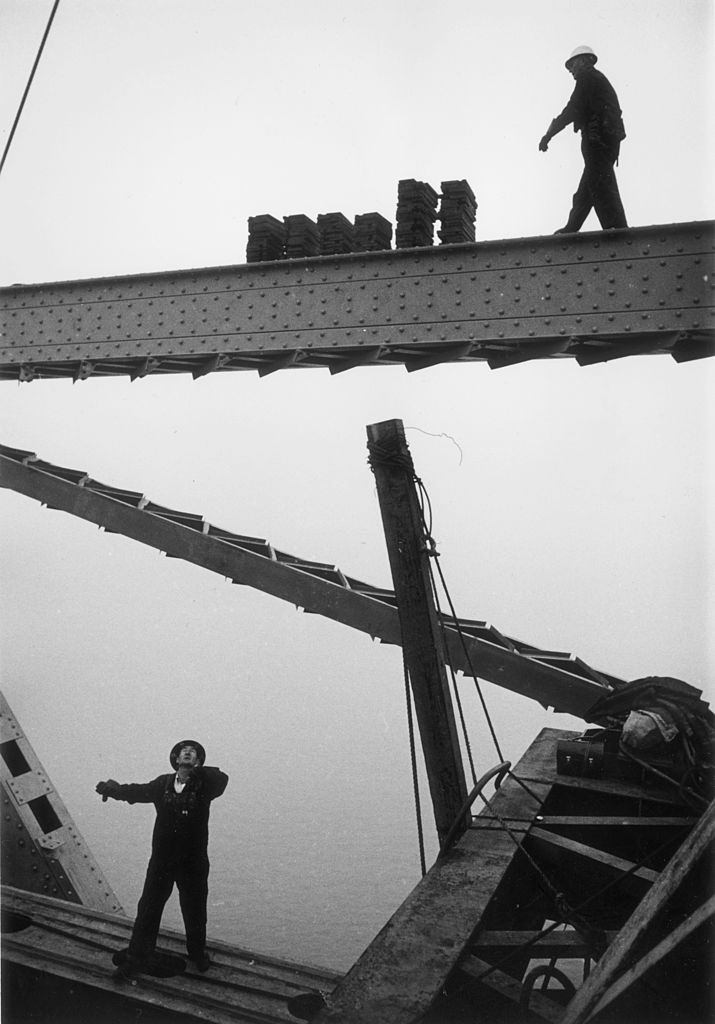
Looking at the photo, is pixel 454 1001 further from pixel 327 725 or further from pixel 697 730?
pixel 327 725

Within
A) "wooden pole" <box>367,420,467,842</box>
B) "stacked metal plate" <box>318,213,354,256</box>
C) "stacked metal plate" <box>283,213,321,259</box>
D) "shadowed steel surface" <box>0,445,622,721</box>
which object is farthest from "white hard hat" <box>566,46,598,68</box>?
"shadowed steel surface" <box>0,445,622,721</box>

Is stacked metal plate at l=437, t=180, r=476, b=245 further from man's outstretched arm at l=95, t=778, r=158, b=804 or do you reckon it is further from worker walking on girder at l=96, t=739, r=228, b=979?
man's outstretched arm at l=95, t=778, r=158, b=804

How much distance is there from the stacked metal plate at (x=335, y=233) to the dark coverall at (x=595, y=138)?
165 centimetres

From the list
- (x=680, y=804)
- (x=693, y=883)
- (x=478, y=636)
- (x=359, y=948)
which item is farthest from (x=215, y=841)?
(x=693, y=883)

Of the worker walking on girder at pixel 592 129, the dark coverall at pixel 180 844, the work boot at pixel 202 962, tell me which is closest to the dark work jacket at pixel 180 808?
the dark coverall at pixel 180 844

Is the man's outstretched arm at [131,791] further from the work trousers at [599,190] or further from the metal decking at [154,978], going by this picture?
the work trousers at [599,190]

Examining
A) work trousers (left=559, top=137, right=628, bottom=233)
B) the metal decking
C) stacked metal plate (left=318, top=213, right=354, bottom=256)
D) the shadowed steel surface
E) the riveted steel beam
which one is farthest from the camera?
the shadowed steel surface

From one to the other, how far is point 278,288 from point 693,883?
16.5ft

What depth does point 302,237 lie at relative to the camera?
6582 millimetres

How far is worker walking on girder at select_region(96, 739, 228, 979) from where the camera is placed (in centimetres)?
470

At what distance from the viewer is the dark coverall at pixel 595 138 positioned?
6.21 metres

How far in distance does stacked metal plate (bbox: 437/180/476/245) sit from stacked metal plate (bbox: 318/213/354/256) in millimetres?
736

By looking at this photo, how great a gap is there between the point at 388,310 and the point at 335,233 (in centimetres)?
84

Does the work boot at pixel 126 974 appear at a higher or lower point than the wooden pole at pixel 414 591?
lower
